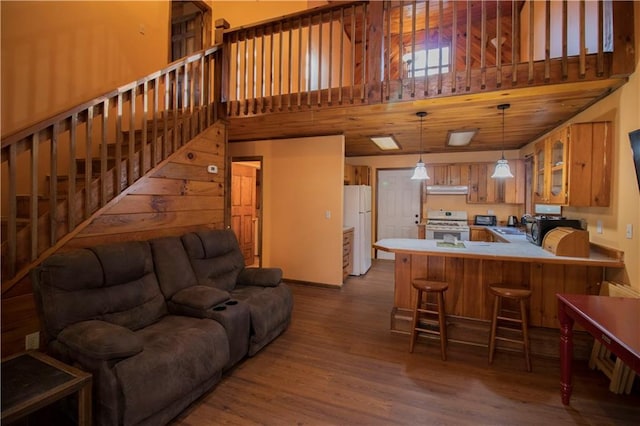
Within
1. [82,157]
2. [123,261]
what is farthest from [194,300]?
[82,157]

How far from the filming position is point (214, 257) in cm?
311

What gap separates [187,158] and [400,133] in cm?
312

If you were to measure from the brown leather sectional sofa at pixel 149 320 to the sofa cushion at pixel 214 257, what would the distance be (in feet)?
0.03

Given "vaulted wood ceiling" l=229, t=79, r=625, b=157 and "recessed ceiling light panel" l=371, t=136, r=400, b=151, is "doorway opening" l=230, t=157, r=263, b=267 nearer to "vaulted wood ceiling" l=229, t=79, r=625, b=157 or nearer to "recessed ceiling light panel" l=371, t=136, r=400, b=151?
"vaulted wood ceiling" l=229, t=79, r=625, b=157

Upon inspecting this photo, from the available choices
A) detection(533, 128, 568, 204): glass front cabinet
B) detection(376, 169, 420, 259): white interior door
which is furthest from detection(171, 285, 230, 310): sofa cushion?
detection(376, 169, 420, 259): white interior door

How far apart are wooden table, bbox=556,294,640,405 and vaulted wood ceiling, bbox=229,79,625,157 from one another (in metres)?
1.87

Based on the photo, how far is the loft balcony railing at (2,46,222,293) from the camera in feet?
6.53

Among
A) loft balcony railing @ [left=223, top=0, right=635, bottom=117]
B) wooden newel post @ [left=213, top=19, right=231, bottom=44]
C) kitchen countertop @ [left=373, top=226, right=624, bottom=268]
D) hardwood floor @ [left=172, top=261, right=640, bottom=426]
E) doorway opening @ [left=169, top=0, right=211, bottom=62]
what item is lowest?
hardwood floor @ [left=172, top=261, right=640, bottom=426]

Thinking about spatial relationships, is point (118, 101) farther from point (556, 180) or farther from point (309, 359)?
point (556, 180)

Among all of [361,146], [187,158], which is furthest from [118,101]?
[361,146]

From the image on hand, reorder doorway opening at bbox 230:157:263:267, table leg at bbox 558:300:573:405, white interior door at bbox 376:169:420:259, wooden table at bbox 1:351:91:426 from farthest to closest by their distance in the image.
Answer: white interior door at bbox 376:169:420:259, doorway opening at bbox 230:157:263:267, table leg at bbox 558:300:573:405, wooden table at bbox 1:351:91:426

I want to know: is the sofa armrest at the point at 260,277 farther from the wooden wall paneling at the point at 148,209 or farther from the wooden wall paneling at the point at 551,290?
the wooden wall paneling at the point at 551,290

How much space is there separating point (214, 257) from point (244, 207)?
9.88 feet

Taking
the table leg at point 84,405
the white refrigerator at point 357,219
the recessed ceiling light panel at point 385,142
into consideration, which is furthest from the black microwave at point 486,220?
the table leg at point 84,405
